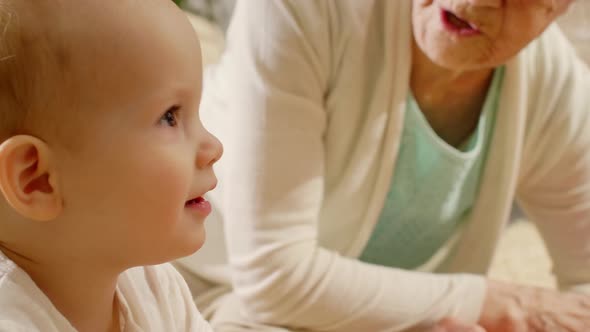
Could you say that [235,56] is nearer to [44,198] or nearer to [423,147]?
[423,147]

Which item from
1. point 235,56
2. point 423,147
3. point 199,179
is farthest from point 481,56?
point 199,179

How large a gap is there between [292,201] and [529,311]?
0.32 metres

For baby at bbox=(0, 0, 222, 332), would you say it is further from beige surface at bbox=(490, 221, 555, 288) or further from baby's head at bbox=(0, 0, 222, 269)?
beige surface at bbox=(490, 221, 555, 288)

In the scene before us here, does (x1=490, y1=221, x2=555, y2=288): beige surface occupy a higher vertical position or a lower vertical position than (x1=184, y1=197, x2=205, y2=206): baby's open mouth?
lower

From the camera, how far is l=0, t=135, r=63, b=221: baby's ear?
46cm

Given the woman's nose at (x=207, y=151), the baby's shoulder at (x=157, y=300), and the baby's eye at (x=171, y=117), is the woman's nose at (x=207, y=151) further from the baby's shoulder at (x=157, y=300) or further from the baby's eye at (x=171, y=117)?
the baby's shoulder at (x=157, y=300)

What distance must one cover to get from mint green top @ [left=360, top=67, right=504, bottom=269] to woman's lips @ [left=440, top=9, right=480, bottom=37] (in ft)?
0.45

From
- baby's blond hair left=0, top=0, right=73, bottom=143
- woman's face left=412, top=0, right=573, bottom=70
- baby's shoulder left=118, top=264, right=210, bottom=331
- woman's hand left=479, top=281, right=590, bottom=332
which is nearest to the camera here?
baby's blond hair left=0, top=0, right=73, bottom=143

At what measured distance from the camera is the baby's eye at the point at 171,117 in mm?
509

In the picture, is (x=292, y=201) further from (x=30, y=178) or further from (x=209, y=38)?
(x=209, y=38)

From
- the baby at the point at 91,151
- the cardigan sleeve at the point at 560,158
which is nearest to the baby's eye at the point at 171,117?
the baby at the point at 91,151

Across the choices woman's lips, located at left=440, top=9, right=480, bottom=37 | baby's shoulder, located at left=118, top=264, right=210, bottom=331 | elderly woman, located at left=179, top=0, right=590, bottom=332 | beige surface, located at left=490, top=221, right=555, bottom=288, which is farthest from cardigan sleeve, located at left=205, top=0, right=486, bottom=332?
beige surface, located at left=490, top=221, right=555, bottom=288

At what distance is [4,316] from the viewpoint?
1.61 ft

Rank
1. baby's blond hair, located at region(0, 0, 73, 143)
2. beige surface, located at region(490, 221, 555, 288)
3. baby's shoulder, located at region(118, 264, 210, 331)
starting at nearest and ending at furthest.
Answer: baby's blond hair, located at region(0, 0, 73, 143)
baby's shoulder, located at region(118, 264, 210, 331)
beige surface, located at region(490, 221, 555, 288)
